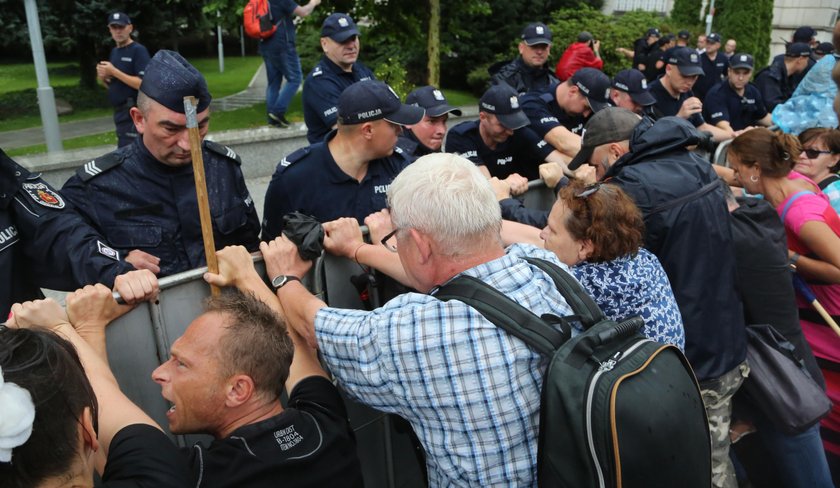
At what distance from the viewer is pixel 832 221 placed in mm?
3566

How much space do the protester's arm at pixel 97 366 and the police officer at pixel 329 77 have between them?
13.2 feet

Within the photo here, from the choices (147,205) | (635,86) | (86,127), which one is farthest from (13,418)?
(86,127)

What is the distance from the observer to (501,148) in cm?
483

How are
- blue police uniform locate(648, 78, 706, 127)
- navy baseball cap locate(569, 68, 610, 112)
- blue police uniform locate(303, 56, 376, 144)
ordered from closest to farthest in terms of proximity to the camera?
navy baseball cap locate(569, 68, 610, 112), blue police uniform locate(303, 56, 376, 144), blue police uniform locate(648, 78, 706, 127)

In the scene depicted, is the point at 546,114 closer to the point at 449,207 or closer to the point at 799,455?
the point at 799,455

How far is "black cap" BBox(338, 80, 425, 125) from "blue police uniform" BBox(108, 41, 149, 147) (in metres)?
5.47

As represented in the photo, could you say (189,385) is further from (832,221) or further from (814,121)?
(814,121)

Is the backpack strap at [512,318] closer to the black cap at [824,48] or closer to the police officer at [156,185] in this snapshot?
the police officer at [156,185]

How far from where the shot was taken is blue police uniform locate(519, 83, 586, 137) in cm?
502

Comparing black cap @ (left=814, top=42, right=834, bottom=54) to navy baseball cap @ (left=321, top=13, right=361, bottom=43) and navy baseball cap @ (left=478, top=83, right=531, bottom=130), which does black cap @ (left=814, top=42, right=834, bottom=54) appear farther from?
navy baseball cap @ (left=478, top=83, right=531, bottom=130)

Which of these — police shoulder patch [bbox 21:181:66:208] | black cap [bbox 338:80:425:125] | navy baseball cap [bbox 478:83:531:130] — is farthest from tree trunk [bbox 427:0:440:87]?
police shoulder patch [bbox 21:181:66:208]

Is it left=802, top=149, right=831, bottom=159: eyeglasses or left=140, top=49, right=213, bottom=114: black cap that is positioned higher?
left=140, top=49, right=213, bottom=114: black cap

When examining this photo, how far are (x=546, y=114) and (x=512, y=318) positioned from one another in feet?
11.6

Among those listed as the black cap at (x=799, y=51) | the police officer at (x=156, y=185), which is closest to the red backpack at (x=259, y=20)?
the police officer at (x=156, y=185)
